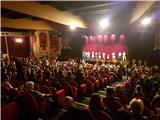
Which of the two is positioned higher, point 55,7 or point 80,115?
point 55,7

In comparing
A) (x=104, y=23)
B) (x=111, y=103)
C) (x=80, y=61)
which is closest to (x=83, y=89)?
(x=111, y=103)

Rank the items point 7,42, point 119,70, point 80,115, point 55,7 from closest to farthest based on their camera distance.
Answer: point 80,115, point 55,7, point 119,70, point 7,42

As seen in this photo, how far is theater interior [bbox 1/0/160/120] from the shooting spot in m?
4.32

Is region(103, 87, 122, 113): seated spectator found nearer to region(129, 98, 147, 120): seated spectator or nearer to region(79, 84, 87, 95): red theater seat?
region(129, 98, 147, 120): seated spectator

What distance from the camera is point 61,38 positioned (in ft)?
69.5

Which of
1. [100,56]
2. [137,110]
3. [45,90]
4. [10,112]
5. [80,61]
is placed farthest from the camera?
[100,56]

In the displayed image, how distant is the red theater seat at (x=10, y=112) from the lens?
397cm

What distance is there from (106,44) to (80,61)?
347 cm

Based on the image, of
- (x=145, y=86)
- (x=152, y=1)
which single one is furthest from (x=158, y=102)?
(x=152, y=1)

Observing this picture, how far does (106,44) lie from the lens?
1934cm

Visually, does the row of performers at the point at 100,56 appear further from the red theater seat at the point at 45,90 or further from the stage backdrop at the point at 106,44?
the red theater seat at the point at 45,90

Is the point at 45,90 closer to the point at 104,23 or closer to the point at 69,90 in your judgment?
the point at 69,90

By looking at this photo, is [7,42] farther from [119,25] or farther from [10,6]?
[10,6]

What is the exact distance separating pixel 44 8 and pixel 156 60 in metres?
11.8
